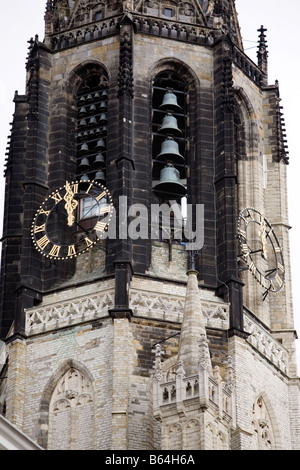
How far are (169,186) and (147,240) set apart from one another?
2.31 metres

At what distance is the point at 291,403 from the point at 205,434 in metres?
7.77

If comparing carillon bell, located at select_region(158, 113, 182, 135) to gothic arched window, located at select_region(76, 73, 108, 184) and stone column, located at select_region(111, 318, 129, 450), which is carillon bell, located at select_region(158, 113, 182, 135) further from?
stone column, located at select_region(111, 318, 129, 450)

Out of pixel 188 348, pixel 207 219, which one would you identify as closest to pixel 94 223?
pixel 207 219

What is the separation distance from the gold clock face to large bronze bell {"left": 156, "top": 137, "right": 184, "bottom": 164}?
2.49 meters

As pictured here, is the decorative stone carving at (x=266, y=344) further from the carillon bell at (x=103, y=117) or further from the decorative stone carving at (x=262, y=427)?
the carillon bell at (x=103, y=117)

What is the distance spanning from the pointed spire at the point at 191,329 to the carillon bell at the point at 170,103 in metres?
7.43

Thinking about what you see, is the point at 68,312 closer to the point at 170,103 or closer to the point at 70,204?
the point at 70,204

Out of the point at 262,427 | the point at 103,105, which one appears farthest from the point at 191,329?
the point at 103,105

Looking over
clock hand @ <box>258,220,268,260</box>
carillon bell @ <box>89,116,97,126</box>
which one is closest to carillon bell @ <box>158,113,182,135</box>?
carillon bell @ <box>89,116,97,126</box>

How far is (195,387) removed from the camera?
53781mm

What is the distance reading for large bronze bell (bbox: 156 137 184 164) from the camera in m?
61.9

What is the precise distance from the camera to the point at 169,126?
62312 mm

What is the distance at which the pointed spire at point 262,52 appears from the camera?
66750mm

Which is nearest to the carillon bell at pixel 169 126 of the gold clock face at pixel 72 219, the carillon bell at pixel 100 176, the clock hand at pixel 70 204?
the carillon bell at pixel 100 176
